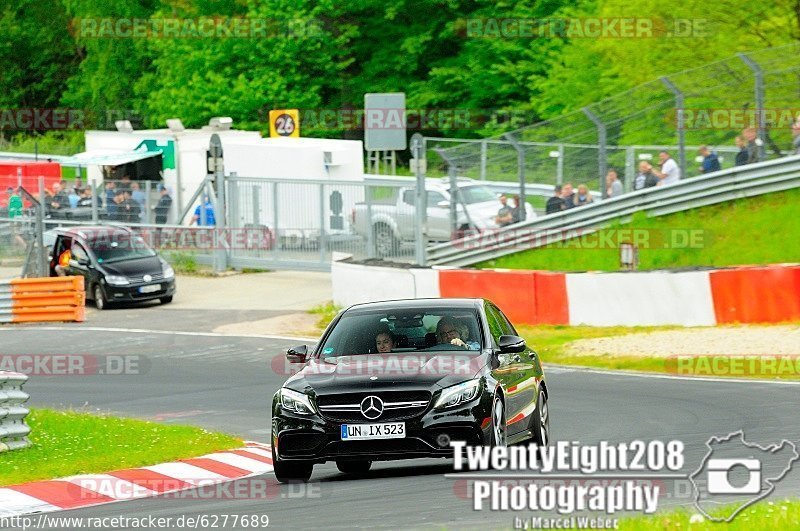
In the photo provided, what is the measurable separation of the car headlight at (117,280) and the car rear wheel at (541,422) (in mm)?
20282

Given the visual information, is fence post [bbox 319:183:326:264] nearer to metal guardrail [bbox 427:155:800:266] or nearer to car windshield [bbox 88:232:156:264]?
car windshield [bbox 88:232:156:264]

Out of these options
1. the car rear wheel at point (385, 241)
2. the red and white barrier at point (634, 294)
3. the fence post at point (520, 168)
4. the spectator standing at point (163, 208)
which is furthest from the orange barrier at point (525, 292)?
Result: the spectator standing at point (163, 208)

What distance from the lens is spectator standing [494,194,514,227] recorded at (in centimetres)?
3016

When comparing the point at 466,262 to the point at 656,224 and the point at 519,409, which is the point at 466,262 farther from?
the point at 519,409

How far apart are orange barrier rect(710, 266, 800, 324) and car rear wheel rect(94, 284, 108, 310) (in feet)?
47.6

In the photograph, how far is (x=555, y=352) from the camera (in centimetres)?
2331

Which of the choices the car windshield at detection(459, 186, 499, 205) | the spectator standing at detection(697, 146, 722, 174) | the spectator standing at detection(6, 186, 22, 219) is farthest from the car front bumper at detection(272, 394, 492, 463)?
the spectator standing at detection(6, 186, 22, 219)

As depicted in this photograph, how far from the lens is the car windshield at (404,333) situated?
1287cm

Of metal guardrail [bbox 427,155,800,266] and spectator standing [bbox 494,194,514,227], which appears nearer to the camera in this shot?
metal guardrail [bbox 427,155,800,266]

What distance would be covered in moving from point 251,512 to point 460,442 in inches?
70.4

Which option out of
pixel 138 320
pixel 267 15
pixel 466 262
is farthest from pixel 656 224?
pixel 267 15

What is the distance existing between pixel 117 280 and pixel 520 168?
30.3 ft

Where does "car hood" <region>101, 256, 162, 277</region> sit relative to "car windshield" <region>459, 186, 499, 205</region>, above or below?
below

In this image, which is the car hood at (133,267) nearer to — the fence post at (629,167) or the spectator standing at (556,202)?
the spectator standing at (556,202)
